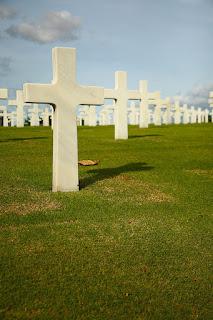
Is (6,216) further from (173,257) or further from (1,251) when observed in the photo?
(173,257)

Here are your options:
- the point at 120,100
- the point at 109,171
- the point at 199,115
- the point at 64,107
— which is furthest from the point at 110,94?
the point at 199,115

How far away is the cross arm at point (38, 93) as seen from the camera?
755cm

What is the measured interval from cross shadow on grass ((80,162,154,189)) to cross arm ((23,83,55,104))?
71.5 inches

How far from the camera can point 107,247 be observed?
5117 millimetres

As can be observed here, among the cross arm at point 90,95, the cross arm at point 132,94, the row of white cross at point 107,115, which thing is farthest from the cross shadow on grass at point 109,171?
the row of white cross at point 107,115

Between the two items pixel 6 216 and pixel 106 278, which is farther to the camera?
pixel 6 216

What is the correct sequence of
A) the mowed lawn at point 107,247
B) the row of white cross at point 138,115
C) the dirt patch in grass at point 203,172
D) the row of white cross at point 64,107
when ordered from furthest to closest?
1. the row of white cross at point 138,115
2. the dirt patch in grass at point 203,172
3. the row of white cross at point 64,107
4. the mowed lawn at point 107,247

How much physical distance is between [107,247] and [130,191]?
10.1 feet

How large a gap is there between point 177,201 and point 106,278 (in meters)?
3.45

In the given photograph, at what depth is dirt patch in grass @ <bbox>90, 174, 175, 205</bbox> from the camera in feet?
24.8

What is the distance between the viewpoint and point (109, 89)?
18672mm

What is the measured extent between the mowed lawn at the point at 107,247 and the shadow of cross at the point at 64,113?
36cm

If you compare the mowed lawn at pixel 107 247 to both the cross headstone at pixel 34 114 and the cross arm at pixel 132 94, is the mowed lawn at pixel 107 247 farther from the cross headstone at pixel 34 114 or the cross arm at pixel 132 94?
the cross headstone at pixel 34 114

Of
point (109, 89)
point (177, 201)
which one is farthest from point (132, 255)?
point (109, 89)
